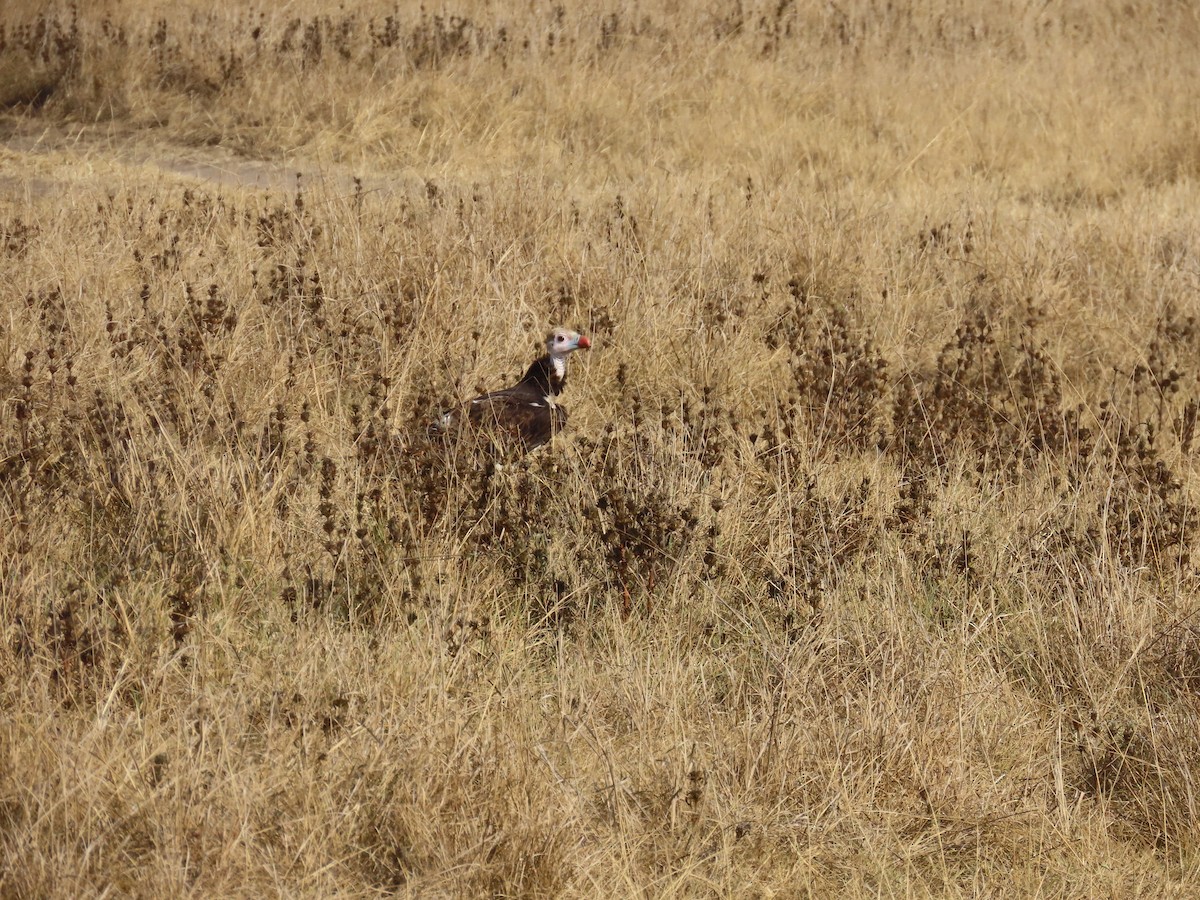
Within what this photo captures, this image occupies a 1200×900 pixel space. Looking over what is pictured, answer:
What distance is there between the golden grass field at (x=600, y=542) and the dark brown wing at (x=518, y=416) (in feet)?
0.58

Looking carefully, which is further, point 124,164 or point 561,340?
point 124,164

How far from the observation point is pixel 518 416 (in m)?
4.61

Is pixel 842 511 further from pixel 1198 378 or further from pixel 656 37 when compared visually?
pixel 656 37

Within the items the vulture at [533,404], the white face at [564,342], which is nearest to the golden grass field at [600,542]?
the vulture at [533,404]

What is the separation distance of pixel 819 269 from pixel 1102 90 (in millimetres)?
5565

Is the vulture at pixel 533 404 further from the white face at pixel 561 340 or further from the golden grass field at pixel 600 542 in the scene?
the golden grass field at pixel 600 542

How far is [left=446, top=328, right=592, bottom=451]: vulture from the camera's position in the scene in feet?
14.5

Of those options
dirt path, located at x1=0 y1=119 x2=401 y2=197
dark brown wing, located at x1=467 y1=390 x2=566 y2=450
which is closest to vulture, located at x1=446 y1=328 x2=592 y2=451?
dark brown wing, located at x1=467 y1=390 x2=566 y2=450

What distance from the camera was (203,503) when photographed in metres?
3.75

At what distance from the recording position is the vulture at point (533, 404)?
4414mm

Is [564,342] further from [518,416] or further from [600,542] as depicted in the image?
[600,542]

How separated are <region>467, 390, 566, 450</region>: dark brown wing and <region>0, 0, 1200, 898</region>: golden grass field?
177 millimetres

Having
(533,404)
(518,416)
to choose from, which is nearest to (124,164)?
(533,404)

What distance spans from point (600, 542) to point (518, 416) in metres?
0.90
